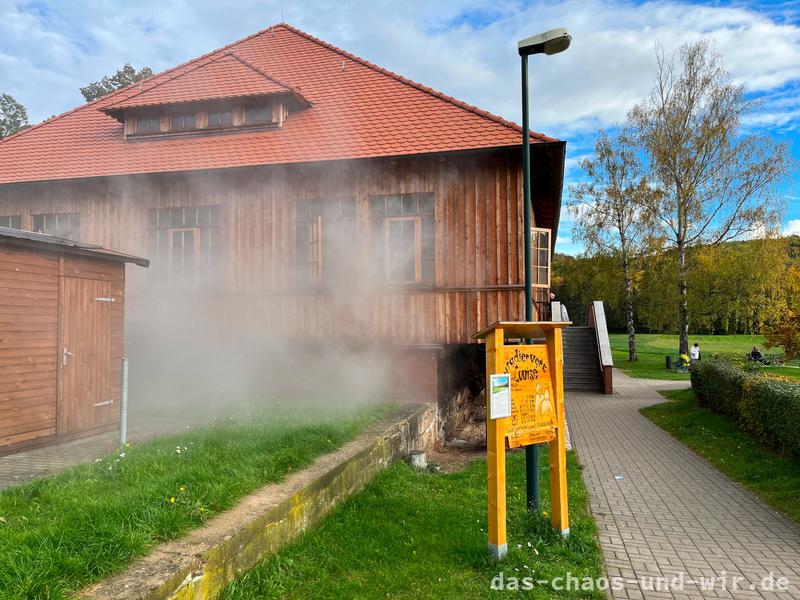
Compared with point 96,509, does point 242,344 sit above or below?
above

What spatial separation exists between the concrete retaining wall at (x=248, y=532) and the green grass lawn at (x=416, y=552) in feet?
0.35

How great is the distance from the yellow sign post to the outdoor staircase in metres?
12.9

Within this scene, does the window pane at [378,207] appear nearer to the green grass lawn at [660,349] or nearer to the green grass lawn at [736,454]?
the green grass lawn at [736,454]

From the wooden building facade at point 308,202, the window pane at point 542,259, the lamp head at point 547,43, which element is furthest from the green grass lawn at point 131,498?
the window pane at point 542,259

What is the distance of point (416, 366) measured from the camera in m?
9.18

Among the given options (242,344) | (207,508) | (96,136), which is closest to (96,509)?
(207,508)

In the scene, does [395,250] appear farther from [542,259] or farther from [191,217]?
[191,217]

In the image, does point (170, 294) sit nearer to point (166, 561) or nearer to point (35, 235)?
point (35, 235)

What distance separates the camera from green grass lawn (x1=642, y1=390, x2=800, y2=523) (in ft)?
19.7

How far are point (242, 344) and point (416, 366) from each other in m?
3.50

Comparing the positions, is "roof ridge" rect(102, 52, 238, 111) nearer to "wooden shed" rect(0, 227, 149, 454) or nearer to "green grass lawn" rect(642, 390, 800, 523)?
"wooden shed" rect(0, 227, 149, 454)

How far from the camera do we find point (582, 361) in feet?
58.7

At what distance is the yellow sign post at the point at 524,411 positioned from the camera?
12.9ft

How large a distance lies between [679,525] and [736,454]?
3.52 meters
